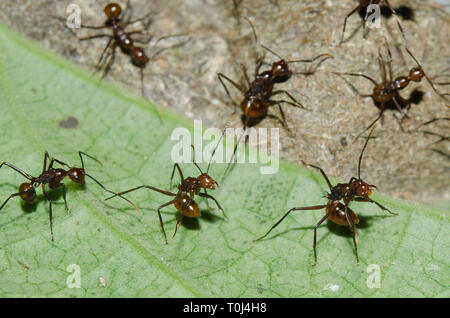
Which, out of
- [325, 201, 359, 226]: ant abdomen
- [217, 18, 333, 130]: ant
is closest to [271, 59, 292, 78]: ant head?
[217, 18, 333, 130]: ant

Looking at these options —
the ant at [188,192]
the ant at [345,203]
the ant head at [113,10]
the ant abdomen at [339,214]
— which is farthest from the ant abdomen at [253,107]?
the ant head at [113,10]

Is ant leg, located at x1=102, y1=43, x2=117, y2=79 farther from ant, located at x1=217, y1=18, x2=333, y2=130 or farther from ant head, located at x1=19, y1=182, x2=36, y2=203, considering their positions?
ant head, located at x1=19, y1=182, x2=36, y2=203

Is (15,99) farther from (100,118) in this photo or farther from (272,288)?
(272,288)

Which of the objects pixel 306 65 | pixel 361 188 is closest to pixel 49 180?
pixel 306 65

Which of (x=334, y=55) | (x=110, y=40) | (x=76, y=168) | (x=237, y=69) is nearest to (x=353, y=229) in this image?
(x=334, y=55)

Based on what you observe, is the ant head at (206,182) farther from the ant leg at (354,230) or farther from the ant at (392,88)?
the ant at (392,88)
